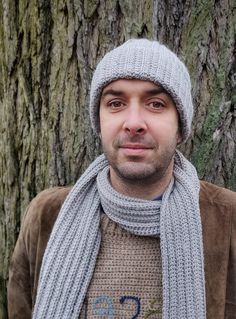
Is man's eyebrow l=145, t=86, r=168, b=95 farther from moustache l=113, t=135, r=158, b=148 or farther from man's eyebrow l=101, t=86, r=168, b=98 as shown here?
moustache l=113, t=135, r=158, b=148

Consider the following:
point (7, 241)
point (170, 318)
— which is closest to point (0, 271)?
point (7, 241)

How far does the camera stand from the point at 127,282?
227 centimetres

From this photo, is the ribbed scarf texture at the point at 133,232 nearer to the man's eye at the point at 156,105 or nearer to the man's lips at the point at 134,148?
the man's lips at the point at 134,148

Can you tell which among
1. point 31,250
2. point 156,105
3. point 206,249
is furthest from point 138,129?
point 31,250

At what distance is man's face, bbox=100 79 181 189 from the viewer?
7.17 ft

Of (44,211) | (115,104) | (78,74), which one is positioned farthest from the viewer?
(78,74)

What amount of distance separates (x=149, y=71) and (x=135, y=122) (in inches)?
7.8

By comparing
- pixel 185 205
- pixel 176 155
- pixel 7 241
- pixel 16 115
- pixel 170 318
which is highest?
pixel 16 115

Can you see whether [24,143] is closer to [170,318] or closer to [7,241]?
[7,241]

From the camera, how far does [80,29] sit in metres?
2.59

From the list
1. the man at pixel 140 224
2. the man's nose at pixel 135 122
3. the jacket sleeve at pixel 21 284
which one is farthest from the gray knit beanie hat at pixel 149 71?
the jacket sleeve at pixel 21 284

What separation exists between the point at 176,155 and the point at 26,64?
31.0 inches

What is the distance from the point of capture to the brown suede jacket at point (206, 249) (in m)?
2.31

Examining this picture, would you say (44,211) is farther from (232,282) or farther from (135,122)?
(232,282)
